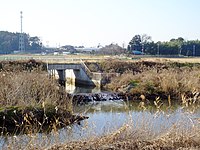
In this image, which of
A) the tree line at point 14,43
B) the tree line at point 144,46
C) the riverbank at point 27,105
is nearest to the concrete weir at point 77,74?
the riverbank at point 27,105

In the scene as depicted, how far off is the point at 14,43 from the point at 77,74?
6016 cm

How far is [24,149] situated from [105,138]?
5.75 ft

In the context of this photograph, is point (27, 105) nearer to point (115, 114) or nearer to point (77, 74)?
point (115, 114)

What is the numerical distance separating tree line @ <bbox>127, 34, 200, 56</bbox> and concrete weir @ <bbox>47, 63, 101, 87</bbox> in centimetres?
4083

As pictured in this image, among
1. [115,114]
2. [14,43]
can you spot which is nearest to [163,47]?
[14,43]

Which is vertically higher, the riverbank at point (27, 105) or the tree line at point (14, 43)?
the tree line at point (14, 43)

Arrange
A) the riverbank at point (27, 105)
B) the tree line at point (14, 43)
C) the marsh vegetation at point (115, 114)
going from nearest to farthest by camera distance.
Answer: the marsh vegetation at point (115, 114), the riverbank at point (27, 105), the tree line at point (14, 43)

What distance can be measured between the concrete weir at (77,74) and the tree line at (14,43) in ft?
174

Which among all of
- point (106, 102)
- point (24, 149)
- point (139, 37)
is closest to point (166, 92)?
point (106, 102)

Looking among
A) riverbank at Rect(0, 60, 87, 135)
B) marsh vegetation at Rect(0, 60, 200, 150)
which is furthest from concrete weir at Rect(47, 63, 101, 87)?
riverbank at Rect(0, 60, 87, 135)

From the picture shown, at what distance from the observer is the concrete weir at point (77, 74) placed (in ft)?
126

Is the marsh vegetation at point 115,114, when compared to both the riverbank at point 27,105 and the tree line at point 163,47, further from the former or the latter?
the tree line at point 163,47

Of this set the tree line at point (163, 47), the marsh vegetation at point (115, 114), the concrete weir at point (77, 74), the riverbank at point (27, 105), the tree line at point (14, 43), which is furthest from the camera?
the tree line at point (14, 43)

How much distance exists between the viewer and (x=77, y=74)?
41.6m
